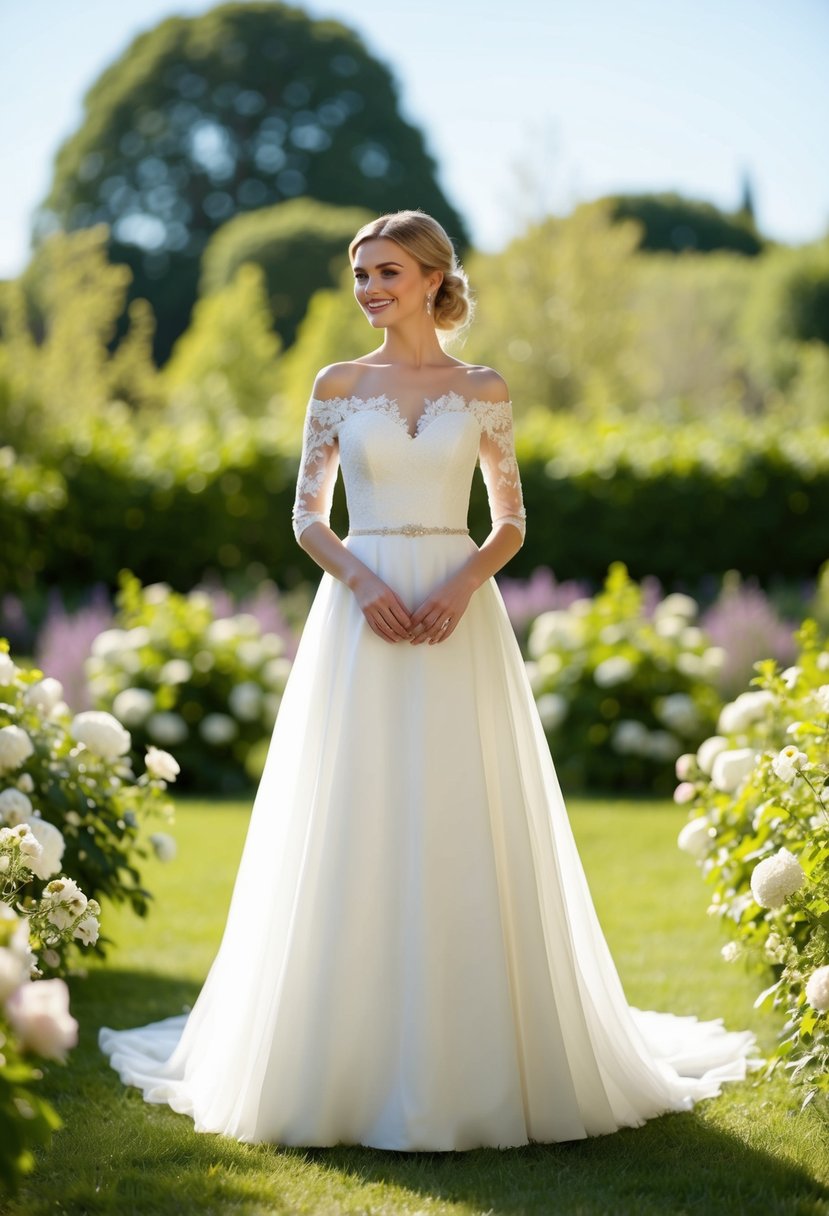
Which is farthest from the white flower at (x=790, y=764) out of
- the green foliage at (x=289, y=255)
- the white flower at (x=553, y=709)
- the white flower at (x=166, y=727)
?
the green foliage at (x=289, y=255)

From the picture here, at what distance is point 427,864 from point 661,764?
5595 millimetres

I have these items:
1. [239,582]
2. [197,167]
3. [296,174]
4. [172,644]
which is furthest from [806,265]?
[172,644]

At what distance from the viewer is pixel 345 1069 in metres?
3.19

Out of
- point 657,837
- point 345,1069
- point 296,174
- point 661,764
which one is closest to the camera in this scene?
point 345,1069

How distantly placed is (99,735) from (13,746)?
1.53ft

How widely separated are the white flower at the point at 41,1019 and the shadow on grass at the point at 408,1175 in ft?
3.65

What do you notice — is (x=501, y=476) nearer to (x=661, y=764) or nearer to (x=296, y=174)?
(x=661, y=764)

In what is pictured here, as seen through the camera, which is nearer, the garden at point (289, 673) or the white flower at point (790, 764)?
the garden at point (289, 673)

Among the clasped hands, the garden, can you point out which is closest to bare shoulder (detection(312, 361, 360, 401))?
the clasped hands

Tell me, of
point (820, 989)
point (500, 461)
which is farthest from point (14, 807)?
point (820, 989)

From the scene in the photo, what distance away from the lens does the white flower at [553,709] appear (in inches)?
337

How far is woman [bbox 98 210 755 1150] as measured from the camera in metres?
3.19

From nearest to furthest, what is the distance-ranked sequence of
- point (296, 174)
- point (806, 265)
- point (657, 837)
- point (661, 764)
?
point (657, 837) → point (661, 764) → point (806, 265) → point (296, 174)

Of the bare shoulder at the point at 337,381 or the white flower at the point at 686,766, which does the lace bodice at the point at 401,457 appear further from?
the white flower at the point at 686,766
